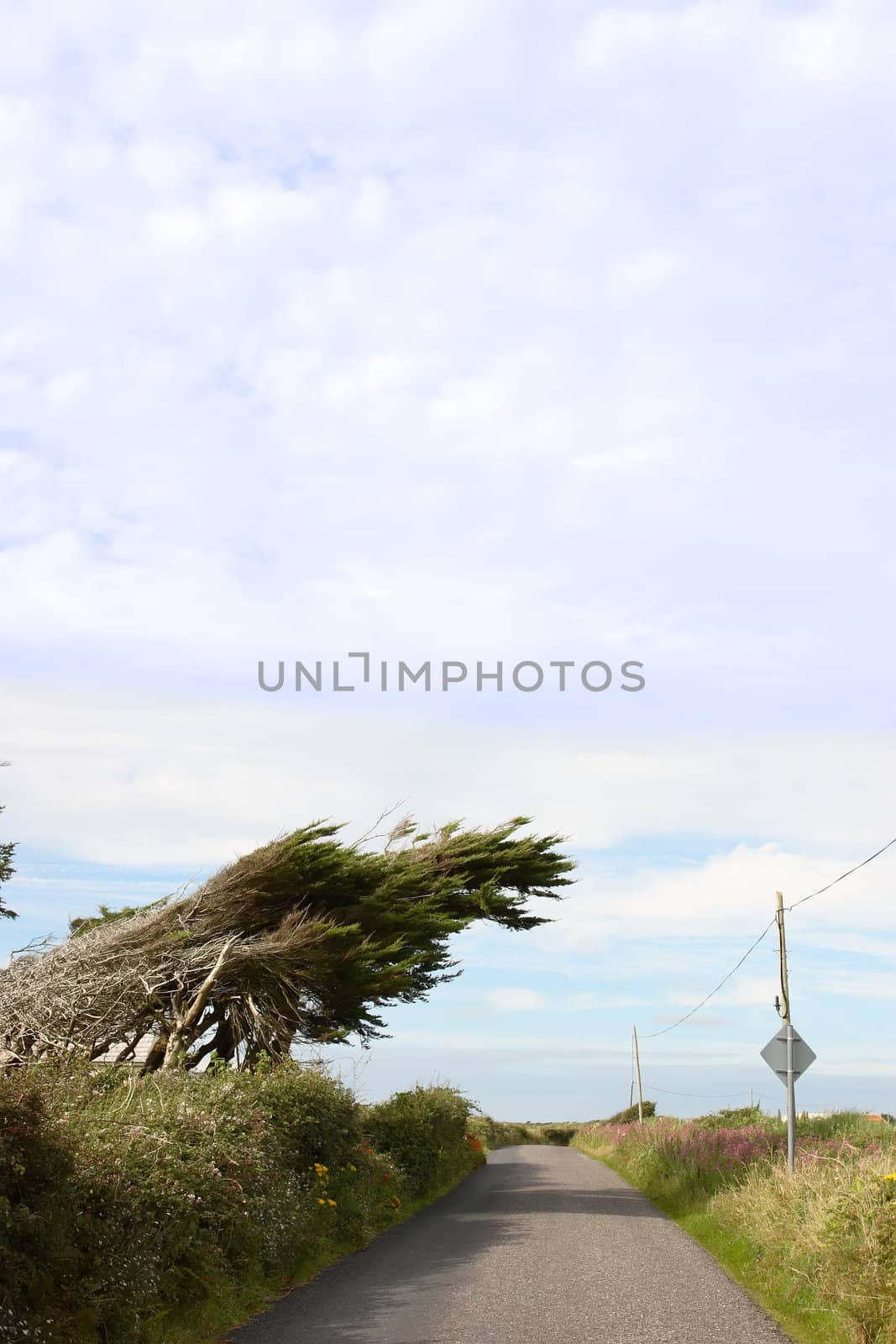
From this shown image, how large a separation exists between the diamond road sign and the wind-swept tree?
6708 mm

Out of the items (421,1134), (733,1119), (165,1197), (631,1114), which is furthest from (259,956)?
(631,1114)

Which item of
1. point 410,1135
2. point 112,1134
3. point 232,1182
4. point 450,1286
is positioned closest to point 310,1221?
point 450,1286

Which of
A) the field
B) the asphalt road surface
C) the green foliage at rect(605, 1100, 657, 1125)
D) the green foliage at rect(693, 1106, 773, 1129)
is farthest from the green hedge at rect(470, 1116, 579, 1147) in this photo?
the asphalt road surface

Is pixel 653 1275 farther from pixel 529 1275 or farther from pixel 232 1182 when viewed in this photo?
pixel 232 1182

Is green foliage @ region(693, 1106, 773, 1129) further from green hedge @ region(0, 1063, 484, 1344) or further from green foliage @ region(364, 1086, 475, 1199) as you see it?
green hedge @ region(0, 1063, 484, 1344)

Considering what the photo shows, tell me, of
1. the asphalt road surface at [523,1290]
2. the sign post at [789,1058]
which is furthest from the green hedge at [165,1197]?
the sign post at [789,1058]

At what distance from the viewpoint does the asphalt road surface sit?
10.3m

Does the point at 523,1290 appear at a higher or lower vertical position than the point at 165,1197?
lower

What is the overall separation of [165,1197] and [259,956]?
1150 cm

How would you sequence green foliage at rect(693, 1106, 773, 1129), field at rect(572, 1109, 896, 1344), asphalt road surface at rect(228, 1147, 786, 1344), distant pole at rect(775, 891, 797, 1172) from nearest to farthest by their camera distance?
field at rect(572, 1109, 896, 1344) → asphalt road surface at rect(228, 1147, 786, 1344) → distant pole at rect(775, 891, 797, 1172) → green foliage at rect(693, 1106, 773, 1129)

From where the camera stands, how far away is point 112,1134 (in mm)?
10266

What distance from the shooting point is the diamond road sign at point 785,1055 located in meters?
19.9

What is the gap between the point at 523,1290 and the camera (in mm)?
12672

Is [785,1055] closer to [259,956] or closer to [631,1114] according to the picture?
[259,956]
